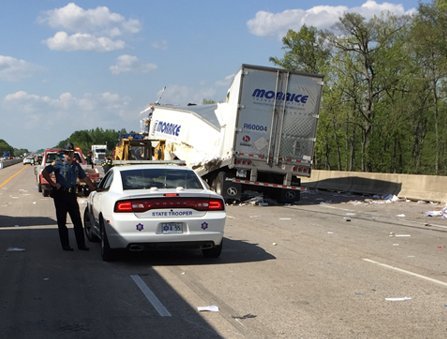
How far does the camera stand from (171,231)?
8617mm

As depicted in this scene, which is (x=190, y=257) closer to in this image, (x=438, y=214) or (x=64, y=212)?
(x=64, y=212)

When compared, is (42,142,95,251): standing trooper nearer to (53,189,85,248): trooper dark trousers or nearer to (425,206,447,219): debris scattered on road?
(53,189,85,248): trooper dark trousers

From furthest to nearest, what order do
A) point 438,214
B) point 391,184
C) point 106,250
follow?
1. point 391,184
2. point 438,214
3. point 106,250

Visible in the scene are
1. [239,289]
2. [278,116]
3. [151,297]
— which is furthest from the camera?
[278,116]

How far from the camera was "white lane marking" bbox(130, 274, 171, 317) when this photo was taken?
608 centimetres

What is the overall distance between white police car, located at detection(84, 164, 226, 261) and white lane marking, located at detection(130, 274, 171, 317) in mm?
761

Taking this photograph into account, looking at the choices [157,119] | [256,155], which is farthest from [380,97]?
[256,155]

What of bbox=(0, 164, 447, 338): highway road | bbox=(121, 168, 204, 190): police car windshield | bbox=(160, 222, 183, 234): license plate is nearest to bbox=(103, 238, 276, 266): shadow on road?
bbox=(0, 164, 447, 338): highway road

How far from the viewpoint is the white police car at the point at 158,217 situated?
28.0 ft

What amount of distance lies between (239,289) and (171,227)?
1.86m

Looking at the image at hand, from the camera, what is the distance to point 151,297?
22.1ft

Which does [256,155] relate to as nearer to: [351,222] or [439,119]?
[351,222]

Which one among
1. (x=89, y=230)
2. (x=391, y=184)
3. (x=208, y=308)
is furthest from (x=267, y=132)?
(x=208, y=308)

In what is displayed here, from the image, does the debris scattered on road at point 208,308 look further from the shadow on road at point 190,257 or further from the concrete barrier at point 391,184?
the concrete barrier at point 391,184
